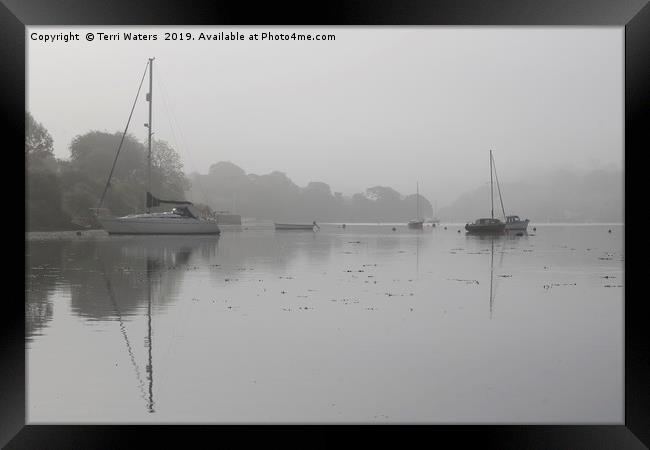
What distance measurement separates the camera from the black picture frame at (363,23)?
413 cm

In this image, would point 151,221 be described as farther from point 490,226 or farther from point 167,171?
point 490,226

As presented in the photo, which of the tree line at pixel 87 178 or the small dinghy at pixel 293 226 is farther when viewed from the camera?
the small dinghy at pixel 293 226

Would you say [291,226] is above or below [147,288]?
above

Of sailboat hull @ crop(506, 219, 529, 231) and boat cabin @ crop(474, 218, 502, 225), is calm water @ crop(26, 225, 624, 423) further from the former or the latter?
sailboat hull @ crop(506, 219, 529, 231)

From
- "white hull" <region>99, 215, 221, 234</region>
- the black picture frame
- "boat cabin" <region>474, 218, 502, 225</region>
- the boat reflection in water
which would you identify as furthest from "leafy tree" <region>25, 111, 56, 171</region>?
the black picture frame

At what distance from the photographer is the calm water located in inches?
200

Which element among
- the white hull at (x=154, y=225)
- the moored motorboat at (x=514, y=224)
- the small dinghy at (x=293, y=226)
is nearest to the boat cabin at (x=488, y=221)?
the moored motorboat at (x=514, y=224)

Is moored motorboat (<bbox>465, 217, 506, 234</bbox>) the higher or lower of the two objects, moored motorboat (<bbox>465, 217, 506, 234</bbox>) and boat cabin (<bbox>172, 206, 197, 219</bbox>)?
the lower

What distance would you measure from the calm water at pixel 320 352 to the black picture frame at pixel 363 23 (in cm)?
65

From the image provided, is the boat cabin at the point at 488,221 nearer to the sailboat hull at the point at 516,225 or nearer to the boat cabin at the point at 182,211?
the sailboat hull at the point at 516,225

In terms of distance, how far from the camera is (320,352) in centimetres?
730

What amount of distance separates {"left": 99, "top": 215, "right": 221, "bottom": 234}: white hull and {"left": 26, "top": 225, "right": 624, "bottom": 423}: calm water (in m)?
30.2

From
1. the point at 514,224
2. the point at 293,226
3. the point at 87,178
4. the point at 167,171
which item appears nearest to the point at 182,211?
the point at 87,178

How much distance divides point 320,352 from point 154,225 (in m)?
41.1
